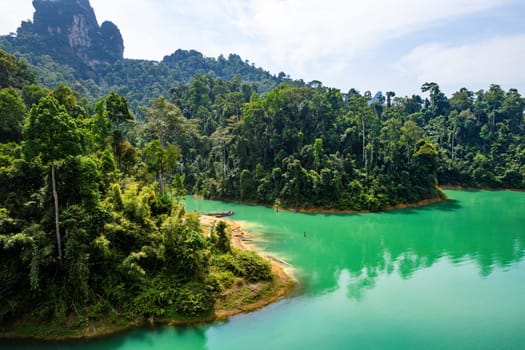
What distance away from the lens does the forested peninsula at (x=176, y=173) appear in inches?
448

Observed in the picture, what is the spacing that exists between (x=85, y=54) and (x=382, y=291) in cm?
8962

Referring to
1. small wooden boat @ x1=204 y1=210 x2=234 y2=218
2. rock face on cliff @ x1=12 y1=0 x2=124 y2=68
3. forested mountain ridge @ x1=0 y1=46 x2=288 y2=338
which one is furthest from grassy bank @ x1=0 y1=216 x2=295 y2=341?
rock face on cliff @ x1=12 y1=0 x2=124 y2=68

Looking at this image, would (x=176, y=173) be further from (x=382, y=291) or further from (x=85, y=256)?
(x=382, y=291)

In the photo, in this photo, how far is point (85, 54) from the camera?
279 ft

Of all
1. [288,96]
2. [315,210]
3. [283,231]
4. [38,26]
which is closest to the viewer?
[283,231]

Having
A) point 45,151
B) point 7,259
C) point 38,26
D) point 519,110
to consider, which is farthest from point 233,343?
point 38,26

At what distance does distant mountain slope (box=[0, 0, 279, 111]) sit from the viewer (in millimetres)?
74688

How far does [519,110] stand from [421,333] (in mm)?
→ 48438

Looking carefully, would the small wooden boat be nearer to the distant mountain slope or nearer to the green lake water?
the green lake water

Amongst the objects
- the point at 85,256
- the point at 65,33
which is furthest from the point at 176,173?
the point at 65,33

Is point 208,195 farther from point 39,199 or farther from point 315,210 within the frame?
point 39,199

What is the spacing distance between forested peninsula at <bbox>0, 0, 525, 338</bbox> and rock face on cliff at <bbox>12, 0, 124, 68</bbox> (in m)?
1.49

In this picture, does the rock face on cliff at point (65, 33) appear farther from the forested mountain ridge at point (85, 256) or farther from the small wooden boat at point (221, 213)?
the forested mountain ridge at point (85, 256)

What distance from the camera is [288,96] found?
118 ft
